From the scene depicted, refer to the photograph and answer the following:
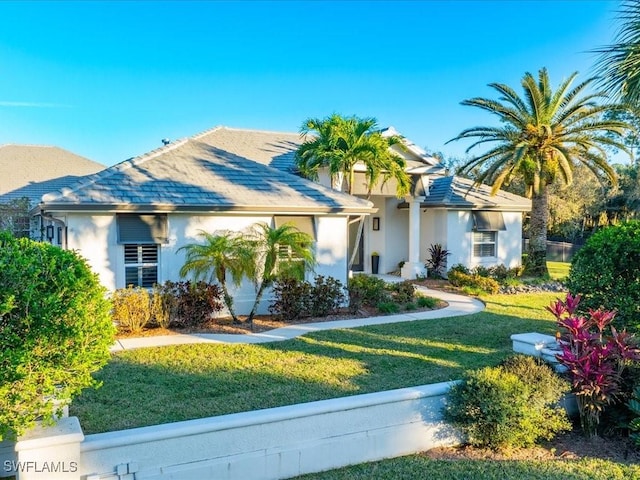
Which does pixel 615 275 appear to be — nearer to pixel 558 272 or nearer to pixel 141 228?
pixel 141 228

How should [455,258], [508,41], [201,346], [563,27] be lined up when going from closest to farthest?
[201,346], [563,27], [508,41], [455,258]

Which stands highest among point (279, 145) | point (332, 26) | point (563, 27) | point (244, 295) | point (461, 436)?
point (332, 26)

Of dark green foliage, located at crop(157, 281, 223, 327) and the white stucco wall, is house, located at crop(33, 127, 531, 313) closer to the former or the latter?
the white stucco wall

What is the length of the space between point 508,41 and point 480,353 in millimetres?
14933

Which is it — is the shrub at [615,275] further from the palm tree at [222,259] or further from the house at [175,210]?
the palm tree at [222,259]

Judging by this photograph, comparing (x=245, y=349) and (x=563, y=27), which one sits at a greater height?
(x=563, y=27)

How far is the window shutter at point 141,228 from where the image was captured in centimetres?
1190

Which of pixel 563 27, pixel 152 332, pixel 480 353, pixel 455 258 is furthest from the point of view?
pixel 455 258

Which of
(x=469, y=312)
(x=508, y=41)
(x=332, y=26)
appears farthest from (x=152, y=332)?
(x=508, y=41)

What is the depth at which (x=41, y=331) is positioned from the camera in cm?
432

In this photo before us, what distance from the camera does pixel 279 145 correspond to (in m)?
22.1

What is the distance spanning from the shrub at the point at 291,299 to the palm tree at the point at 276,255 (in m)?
0.31

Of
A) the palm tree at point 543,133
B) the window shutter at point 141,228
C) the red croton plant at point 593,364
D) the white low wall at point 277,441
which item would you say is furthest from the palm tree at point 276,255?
the palm tree at point 543,133

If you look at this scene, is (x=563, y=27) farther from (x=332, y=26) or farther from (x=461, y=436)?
(x=461, y=436)
